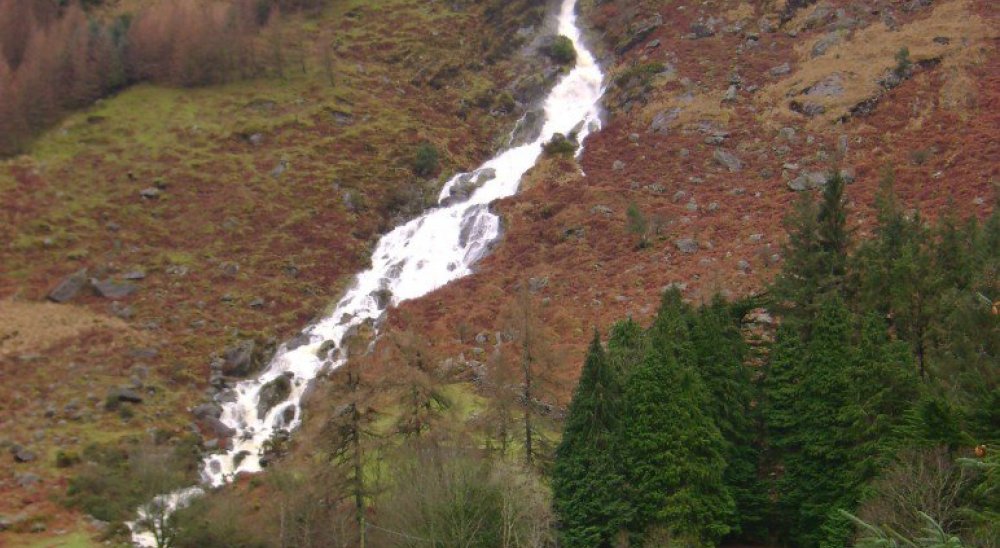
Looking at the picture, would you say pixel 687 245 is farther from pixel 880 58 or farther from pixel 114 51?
pixel 114 51

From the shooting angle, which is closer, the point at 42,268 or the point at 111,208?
the point at 42,268

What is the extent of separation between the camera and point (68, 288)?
211 ft

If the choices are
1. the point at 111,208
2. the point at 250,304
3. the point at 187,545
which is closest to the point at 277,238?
the point at 250,304

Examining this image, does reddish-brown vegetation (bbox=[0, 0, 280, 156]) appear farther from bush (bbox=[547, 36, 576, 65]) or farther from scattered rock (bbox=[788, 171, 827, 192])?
scattered rock (bbox=[788, 171, 827, 192])

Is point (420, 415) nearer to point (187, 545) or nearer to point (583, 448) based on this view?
point (583, 448)

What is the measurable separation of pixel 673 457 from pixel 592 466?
3.33 meters

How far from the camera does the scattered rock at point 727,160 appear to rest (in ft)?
233

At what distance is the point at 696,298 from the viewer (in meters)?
52.8

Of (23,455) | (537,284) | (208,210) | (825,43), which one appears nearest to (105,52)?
(208,210)

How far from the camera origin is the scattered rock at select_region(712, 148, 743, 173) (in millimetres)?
70938

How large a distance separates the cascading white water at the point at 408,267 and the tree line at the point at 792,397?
862 inches

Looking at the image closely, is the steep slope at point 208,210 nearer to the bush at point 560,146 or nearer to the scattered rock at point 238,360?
the scattered rock at point 238,360

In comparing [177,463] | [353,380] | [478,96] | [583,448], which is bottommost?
[478,96]

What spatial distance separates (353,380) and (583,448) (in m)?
10.2
